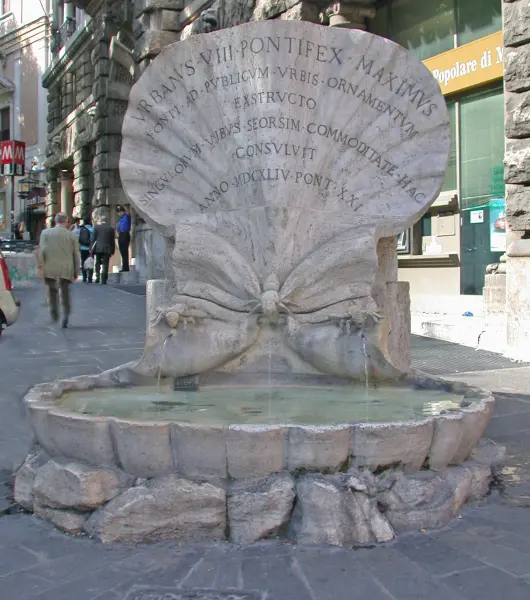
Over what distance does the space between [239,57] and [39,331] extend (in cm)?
586

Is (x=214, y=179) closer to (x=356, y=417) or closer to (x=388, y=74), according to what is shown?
(x=388, y=74)

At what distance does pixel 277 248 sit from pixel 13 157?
24336mm

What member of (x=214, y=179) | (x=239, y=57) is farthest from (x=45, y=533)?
(x=239, y=57)

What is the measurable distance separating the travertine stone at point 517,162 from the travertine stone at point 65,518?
5708mm

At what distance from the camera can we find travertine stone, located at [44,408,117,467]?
2.67 meters

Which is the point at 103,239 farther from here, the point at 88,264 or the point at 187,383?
the point at 187,383

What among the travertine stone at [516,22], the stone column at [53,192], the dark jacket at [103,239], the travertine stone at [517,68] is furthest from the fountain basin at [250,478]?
the stone column at [53,192]

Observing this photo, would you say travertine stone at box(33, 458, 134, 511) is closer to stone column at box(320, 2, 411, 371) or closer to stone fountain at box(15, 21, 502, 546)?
stone fountain at box(15, 21, 502, 546)

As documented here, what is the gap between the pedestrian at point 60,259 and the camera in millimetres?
9195

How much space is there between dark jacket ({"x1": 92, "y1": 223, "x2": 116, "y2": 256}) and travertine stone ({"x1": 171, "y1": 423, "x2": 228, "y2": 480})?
1269 centimetres

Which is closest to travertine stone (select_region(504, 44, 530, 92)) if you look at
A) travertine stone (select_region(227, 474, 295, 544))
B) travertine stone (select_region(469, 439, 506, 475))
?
travertine stone (select_region(469, 439, 506, 475))

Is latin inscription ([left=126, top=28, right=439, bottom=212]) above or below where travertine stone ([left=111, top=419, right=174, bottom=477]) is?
above

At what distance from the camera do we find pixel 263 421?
295 cm

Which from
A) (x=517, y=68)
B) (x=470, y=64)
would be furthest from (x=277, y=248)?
(x=470, y=64)
